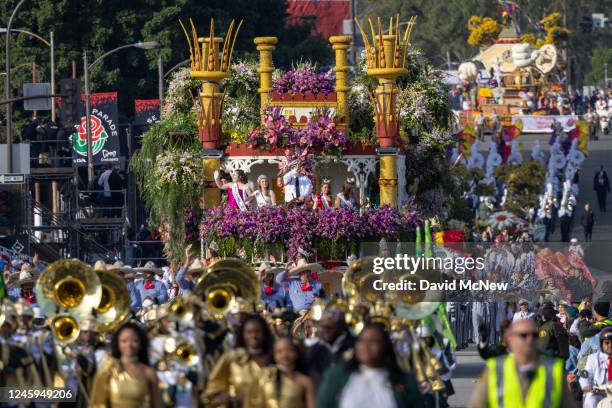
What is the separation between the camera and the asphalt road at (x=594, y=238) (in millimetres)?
22906

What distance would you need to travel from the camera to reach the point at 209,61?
90.9ft

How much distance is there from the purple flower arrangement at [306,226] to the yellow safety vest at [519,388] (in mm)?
14087

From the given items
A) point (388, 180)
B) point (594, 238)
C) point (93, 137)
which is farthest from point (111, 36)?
point (388, 180)

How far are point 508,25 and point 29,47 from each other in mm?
59508

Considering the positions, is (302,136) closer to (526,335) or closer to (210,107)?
(210,107)

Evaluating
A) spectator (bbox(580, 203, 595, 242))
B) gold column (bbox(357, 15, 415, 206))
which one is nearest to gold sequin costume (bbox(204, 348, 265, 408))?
gold column (bbox(357, 15, 415, 206))

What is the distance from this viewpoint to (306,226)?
2573 centimetres

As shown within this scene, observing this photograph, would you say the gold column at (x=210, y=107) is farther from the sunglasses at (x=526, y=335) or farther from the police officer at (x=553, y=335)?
the sunglasses at (x=526, y=335)

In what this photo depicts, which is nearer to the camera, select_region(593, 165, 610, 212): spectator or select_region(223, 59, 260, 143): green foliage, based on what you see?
select_region(223, 59, 260, 143): green foliage

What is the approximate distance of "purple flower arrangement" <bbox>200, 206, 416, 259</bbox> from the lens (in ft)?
84.5

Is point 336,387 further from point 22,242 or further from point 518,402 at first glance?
point 22,242

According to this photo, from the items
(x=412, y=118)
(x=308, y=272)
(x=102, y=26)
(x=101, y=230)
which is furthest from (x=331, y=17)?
(x=308, y=272)

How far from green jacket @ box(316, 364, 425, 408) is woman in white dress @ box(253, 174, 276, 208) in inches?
583

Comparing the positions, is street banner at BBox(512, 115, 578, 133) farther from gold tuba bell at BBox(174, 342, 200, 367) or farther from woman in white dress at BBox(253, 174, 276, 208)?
gold tuba bell at BBox(174, 342, 200, 367)
